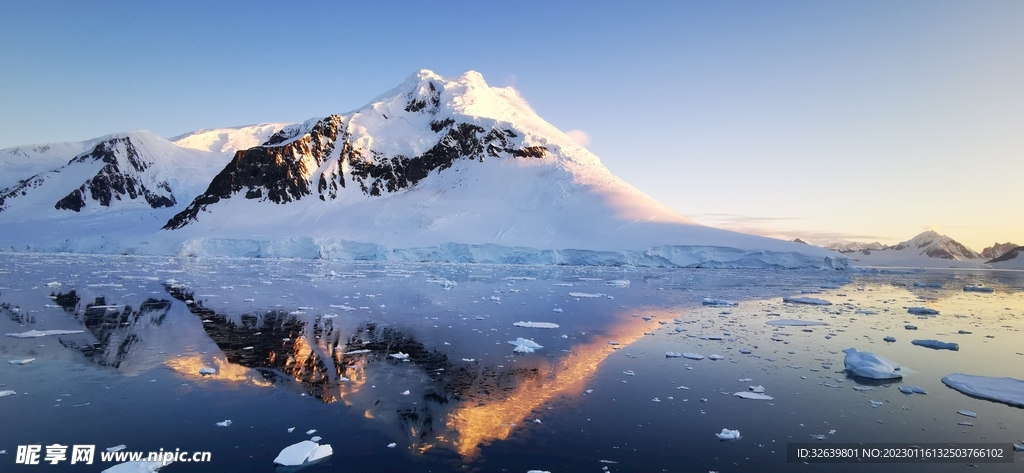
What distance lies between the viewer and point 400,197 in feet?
234

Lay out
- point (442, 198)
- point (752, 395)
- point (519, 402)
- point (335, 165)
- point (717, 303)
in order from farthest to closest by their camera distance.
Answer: point (335, 165) < point (442, 198) < point (717, 303) < point (752, 395) < point (519, 402)

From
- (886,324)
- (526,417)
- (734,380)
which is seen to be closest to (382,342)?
(526,417)

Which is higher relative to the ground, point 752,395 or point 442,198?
point 442,198

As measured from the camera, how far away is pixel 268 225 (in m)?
65.4

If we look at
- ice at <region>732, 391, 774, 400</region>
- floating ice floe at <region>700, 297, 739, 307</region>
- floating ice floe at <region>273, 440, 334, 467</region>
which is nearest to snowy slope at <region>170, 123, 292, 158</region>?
floating ice floe at <region>700, 297, 739, 307</region>

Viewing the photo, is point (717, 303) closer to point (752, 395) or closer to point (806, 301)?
point (806, 301)

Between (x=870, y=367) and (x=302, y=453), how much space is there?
8698 mm

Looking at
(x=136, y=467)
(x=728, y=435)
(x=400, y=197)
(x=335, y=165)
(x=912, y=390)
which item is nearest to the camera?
(x=136, y=467)

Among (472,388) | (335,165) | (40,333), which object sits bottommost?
(40,333)

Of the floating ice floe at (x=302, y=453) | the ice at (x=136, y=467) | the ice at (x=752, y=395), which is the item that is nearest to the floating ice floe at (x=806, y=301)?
the ice at (x=752, y=395)

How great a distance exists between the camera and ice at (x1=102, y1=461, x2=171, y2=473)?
4465 millimetres

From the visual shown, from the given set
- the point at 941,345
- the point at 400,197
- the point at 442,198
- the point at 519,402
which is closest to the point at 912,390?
the point at 941,345

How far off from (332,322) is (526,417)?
797 cm

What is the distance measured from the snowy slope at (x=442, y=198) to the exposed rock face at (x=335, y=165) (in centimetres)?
20
